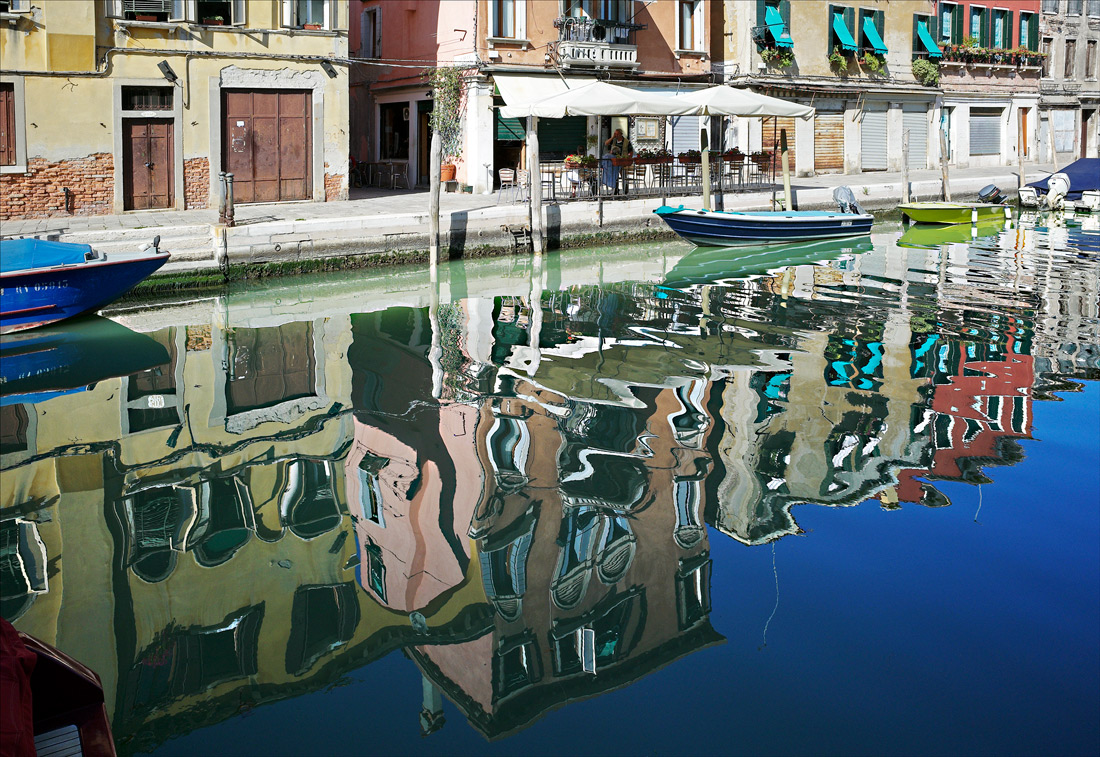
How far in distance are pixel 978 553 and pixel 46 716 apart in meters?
4.63

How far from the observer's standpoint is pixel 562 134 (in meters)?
23.1

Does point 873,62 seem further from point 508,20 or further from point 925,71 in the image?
point 508,20

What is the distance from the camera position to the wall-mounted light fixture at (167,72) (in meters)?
17.2

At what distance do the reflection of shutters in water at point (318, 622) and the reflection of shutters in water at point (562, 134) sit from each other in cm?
1822

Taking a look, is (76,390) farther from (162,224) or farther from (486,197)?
(486,197)

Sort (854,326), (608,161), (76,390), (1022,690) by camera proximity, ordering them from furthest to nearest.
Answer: (608,161)
(854,326)
(76,390)
(1022,690)

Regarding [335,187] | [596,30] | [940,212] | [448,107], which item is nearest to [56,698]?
[335,187]

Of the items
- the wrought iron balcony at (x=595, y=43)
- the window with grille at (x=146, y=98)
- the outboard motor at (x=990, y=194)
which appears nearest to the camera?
the window with grille at (x=146, y=98)

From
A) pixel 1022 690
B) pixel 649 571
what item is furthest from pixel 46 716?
pixel 1022 690

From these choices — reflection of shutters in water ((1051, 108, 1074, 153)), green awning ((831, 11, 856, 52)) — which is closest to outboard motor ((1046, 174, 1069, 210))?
green awning ((831, 11, 856, 52))

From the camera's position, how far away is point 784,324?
12.3 metres

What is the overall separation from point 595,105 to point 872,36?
1331cm

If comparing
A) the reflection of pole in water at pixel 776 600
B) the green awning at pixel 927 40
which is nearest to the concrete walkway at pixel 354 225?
the green awning at pixel 927 40

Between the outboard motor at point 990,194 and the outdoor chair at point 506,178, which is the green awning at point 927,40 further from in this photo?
the outdoor chair at point 506,178
